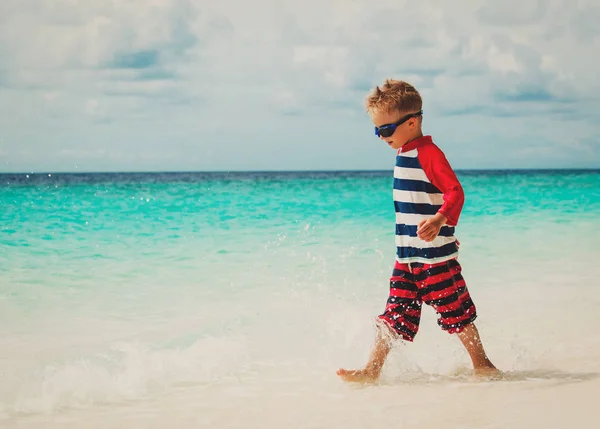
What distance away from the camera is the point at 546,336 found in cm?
361

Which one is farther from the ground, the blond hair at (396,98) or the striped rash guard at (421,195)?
the blond hair at (396,98)

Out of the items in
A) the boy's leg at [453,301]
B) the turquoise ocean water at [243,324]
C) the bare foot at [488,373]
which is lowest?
the turquoise ocean water at [243,324]

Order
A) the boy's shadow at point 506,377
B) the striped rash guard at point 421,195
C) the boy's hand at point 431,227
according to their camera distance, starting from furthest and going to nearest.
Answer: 1. the boy's shadow at point 506,377
2. the striped rash guard at point 421,195
3. the boy's hand at point 431,227

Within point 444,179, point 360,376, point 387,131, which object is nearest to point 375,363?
point 360,376

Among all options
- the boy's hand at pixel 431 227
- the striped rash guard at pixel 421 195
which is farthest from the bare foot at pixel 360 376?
the boy's hand at pixel 431 227

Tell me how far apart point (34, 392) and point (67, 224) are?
7361 mm

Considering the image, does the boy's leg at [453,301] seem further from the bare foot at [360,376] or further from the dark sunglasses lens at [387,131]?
the dark sunglasses lens at [387,131]

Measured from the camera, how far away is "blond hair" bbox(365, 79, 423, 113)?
2699 millimetres

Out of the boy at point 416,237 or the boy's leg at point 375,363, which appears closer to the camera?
the boy at point 416,237

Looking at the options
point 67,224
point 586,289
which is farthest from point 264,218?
point 586,289

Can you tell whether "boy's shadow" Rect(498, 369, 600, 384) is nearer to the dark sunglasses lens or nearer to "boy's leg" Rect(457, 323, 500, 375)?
"boy's leg" Rect(457, 323, 500, 375)

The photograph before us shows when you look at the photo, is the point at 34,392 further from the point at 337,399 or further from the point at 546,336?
the point at 546,336

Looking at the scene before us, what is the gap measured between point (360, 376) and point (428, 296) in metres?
0.41

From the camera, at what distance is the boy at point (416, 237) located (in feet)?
8.73
